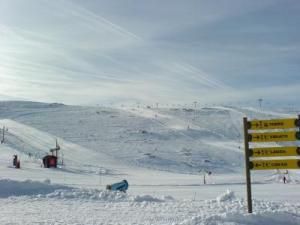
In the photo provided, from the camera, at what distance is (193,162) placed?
62344 mm

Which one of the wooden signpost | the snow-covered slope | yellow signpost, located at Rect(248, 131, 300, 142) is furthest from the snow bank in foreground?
the snow-covered slope

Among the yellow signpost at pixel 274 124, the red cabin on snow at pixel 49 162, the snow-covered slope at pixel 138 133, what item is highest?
the snow-covered slope at pixel 138 133

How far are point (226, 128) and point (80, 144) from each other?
31.5m

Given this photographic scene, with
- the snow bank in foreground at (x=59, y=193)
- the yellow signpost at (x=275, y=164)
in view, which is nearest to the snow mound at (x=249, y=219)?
the yellow signpost at (x=275, y=164)

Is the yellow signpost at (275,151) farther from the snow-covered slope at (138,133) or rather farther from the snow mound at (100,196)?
the snow-covered slope at (138,133)

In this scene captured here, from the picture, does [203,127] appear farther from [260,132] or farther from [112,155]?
[260,132]

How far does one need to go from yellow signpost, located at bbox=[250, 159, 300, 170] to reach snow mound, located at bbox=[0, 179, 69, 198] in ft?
22.2

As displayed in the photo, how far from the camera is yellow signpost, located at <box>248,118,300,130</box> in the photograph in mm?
11914

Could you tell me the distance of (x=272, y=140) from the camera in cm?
1218

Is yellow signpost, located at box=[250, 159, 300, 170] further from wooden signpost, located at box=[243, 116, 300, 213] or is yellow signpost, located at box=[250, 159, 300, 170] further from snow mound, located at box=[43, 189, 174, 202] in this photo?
snow mound, located at box=[43, 189, 174, 202]

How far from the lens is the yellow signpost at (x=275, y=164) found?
12.1m

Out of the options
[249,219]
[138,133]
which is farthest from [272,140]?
[138,133]

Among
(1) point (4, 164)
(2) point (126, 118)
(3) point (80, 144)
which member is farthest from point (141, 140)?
(1) point (4, 164)

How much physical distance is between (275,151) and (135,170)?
40305 millimetres
